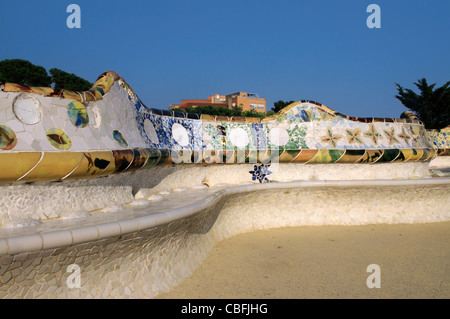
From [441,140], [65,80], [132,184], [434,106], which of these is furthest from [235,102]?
[132,184]

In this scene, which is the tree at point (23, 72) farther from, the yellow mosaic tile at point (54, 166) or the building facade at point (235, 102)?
the building facade at point (235, 102)

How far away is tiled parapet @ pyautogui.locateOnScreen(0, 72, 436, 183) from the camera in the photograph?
2.81 meters

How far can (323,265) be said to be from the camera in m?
3.76

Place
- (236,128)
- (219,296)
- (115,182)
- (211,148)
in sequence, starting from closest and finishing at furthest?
(219,296) < (115,182) < (211,148) < (236,128)

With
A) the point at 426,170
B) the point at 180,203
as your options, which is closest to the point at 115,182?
the point at 180,203

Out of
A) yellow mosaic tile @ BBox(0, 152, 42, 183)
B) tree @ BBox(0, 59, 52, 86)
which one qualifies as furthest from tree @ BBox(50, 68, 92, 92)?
yellow mosaic tile @ BBox(0, 152, 42, 183)

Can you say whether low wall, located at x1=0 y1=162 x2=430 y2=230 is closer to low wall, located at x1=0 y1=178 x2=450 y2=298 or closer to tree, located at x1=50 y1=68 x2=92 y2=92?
low wall, located at x1=0 y1=178 x2=450 y2=298

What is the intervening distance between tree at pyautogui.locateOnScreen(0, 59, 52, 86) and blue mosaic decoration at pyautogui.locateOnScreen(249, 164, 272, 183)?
21305mm

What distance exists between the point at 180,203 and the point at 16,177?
1.60m

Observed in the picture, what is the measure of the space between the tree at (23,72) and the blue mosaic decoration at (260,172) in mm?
21305

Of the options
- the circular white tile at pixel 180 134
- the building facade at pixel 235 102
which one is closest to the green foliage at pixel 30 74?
the circular white tile at pixel 180 134

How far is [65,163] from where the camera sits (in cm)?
290

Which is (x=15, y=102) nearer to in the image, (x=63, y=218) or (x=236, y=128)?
(x=63, y=218)

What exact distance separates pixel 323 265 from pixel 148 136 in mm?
2598
